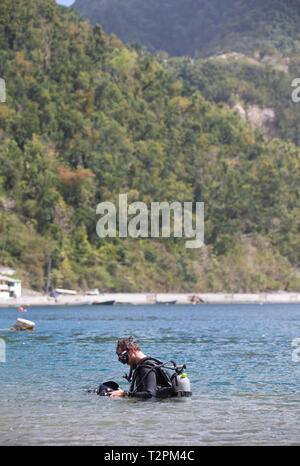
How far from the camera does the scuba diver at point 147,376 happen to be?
634 inches

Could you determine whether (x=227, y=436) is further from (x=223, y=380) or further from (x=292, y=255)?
(x=292, y=255)

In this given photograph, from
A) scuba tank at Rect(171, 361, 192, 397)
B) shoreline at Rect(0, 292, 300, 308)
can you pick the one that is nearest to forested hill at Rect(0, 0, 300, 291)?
shoreline at Rect(0, 292, 300, 308)

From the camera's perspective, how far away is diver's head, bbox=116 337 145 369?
1602cm

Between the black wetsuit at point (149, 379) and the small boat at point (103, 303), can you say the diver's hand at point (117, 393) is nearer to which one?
the black wetsuit at point (149, 379)

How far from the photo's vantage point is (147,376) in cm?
1636

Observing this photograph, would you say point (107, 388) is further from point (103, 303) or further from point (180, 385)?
point (103, 303)

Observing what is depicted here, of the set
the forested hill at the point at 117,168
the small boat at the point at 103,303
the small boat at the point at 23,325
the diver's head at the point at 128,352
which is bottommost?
the small boat at the point at 103,303

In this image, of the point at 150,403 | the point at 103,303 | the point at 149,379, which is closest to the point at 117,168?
the point at 103,303

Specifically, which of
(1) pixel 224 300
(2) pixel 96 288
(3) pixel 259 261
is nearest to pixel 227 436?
(2) pixel 96 288

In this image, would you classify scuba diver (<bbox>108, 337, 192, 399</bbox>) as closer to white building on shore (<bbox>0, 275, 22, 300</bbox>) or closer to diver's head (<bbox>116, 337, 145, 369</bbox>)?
diver's head (<bbox>116, 337, 145, 369</bbox>)

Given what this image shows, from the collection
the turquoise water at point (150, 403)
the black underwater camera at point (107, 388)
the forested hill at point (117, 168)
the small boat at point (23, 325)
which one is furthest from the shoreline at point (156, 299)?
the black underwater camera at point (107, 388)

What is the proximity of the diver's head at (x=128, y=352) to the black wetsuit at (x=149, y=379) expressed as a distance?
5.0 inches

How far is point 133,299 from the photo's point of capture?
398ft
